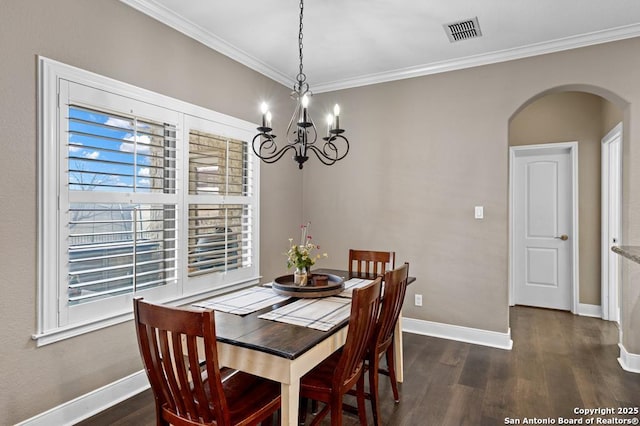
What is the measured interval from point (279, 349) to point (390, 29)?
274 cm

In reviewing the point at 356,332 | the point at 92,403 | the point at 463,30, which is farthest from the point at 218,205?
the point at 463,30

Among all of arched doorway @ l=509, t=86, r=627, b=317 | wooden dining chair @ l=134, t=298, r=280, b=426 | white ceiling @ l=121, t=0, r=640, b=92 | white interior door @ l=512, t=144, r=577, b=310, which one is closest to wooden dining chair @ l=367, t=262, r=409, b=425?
wooden dining chair @ l=134, t=298, r=280, b=426

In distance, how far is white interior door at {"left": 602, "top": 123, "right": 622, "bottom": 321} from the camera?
4137 mm

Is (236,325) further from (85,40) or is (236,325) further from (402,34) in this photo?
(402,34)

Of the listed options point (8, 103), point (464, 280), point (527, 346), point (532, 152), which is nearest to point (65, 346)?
point (8, 103)

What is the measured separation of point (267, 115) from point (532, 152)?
161 inches

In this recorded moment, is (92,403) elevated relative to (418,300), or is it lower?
lower

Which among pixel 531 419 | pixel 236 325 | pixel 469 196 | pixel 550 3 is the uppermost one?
pixel 550 3

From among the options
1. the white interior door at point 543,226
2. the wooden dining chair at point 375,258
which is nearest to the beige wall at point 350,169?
the wooden dining chair at point 375,258

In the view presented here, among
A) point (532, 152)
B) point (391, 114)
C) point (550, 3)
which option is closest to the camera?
point (550, 3)

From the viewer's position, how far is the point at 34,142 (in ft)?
6.93

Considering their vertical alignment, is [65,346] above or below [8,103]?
below

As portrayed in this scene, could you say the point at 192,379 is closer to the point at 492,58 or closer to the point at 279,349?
the point at 279,349

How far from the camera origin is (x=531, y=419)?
2.33 metres
